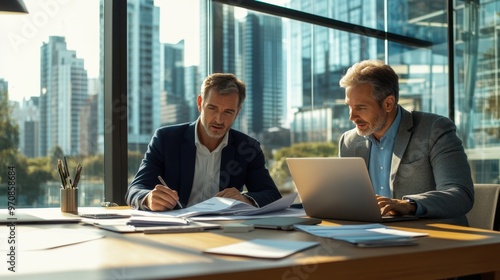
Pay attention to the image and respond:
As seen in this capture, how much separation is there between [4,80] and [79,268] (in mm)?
2301

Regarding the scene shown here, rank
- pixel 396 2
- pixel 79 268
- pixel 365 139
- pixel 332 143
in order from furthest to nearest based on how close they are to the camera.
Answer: pixel 396 2
pixel 332 143
pixel 365 139
pixel 79 268

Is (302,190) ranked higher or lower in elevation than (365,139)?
lower

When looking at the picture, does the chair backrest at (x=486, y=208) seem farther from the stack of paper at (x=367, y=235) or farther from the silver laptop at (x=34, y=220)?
the silver laptop at (x=34, y=220)

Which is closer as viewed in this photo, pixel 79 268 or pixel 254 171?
pixel 79 268

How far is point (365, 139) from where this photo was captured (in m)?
2.66

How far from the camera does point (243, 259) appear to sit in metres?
1.12

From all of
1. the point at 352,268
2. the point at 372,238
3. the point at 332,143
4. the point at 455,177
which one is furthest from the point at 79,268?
the point at 332,143

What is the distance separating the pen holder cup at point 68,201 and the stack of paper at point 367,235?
3.40ft

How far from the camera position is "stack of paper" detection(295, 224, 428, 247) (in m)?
1.29

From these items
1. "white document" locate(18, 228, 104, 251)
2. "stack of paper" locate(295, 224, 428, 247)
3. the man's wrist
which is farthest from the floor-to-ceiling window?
"stack of paper" locate(295, 224, 428, 247)

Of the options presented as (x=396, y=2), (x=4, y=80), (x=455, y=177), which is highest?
(x=396, y=2)

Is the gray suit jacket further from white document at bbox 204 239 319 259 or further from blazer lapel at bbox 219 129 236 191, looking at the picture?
white document at bbox 204 239 319 259

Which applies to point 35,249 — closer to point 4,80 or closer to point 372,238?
point 372,238

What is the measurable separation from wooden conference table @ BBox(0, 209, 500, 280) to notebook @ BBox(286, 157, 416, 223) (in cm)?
30
